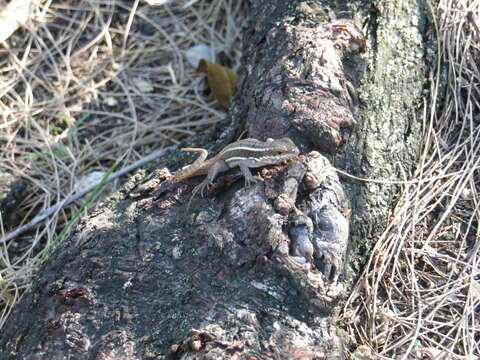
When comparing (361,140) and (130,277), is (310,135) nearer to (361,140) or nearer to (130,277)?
(361,140)

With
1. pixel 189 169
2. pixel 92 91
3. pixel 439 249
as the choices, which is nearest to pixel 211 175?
pixel 189 169

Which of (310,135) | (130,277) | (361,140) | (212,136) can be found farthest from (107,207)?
(361,140)

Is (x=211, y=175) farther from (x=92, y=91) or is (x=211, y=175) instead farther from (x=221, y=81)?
(x=92, y=91)

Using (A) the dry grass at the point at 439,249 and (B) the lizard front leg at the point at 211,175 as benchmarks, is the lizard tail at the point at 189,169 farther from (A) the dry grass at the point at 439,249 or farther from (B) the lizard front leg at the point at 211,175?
(A) the dry grass at the point at 439,249

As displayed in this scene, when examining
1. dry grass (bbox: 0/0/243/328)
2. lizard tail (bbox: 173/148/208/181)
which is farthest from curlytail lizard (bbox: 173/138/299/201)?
dry grass (bbox: 0/0/243/328)

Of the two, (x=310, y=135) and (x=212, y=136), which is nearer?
(x=310, y=135)

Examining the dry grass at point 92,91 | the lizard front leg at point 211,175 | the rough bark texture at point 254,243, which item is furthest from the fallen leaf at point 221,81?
the lizard front leg at point 211,175
